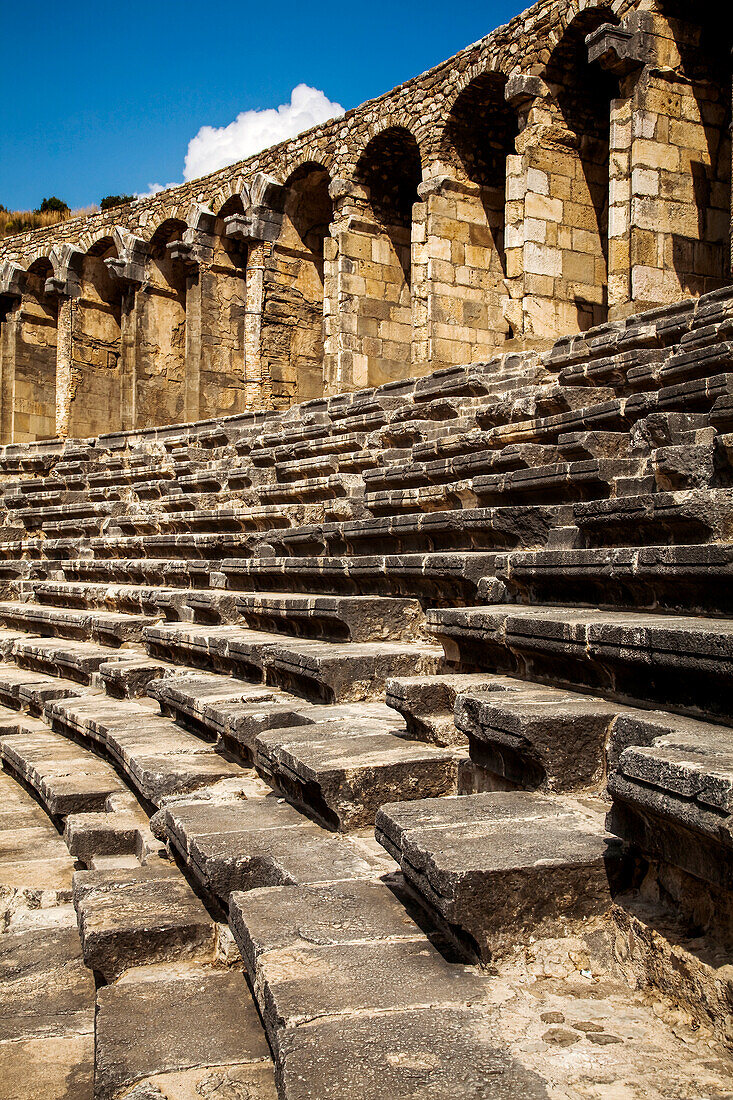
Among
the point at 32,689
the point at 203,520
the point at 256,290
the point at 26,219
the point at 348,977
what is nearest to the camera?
the point at 348,977

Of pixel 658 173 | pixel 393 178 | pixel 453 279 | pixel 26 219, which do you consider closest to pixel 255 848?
pixel 658 173

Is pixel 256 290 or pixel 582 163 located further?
pixel 256 290

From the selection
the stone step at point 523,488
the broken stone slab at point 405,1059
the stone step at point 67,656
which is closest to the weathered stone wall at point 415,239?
the stone step at point 523,488

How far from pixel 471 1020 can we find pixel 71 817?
278 centimetres

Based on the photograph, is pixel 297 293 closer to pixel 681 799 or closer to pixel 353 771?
pixel 353 771

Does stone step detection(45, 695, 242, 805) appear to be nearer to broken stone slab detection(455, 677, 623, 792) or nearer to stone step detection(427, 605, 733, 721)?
stone step detection(427, 605, 733, 721)

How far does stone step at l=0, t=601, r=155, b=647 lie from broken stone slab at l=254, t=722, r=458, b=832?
16.3 ft

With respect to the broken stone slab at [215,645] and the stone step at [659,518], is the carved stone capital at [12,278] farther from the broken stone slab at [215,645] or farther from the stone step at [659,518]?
the stone step at [659,518]

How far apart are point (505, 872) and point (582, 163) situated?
43.9ft

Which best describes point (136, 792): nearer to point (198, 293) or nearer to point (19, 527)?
point (19, 527)

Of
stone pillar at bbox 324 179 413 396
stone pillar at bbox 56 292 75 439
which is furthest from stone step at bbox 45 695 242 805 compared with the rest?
stone pillar at bbox 56 292 75 439

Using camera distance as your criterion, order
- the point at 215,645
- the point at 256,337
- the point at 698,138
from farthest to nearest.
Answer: the point at 256,337 < the point at 698,138 < the point at 215,645

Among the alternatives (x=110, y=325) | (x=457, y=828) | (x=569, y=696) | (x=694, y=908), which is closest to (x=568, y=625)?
(x=569, y=696)

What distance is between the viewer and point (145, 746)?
4.88m
